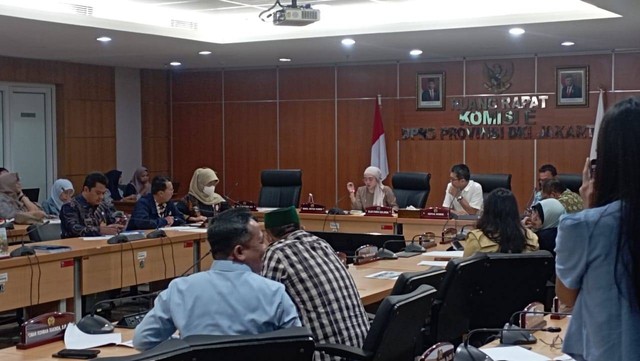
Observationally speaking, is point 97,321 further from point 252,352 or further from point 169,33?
point 169,33

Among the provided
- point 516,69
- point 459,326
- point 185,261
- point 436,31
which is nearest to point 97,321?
point 459,326

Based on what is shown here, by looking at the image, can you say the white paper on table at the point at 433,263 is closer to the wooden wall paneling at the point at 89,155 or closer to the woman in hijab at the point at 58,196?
the woman in hijab at the point at 58,196

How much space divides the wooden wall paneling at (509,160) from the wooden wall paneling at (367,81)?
4.51 ft

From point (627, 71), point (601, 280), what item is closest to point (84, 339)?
point (601, 280)

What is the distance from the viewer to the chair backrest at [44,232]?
7.93 meters

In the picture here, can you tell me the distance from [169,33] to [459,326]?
5.91 meters

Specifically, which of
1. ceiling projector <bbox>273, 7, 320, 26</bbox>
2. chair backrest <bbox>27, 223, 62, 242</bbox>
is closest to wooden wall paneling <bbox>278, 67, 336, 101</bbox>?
ceiling projector <bbox>273, 7, 320, 26</bbox>

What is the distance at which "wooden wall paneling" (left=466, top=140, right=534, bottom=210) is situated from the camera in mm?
11875

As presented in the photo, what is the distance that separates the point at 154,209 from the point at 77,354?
5.26 meters

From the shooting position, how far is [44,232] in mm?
8016

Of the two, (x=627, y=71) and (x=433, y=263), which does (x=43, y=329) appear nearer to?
(x=433, y=263)

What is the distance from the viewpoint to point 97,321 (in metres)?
3.85

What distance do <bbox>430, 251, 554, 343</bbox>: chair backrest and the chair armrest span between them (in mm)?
986

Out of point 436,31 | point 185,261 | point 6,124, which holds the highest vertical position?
point 436,31
